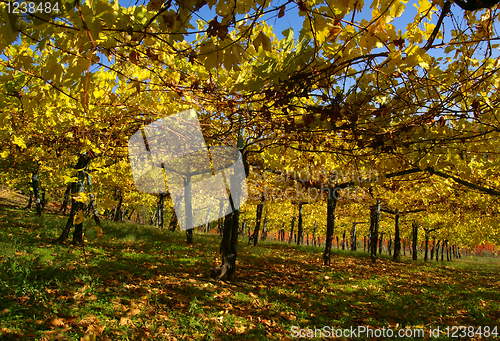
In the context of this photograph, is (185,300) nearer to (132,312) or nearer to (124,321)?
(132,312)

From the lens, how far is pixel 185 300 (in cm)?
473

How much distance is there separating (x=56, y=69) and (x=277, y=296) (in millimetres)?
5785

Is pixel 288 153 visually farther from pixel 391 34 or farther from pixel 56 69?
pixel 56 69

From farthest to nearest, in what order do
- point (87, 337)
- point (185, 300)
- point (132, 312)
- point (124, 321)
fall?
point (185, 300) < point (132, 312) < point (124, 321) < point (87, 337)

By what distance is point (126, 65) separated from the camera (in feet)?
8.30

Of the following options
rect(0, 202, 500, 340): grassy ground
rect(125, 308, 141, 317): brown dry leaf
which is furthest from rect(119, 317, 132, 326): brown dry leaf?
rect(125, 308, 141, 317): brown dry leaf

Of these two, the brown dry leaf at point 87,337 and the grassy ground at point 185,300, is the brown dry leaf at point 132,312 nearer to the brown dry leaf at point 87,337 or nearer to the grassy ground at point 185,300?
the grassy ground at point 185,300

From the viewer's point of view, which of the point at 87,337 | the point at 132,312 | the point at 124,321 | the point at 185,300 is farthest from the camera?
the point at 185,300

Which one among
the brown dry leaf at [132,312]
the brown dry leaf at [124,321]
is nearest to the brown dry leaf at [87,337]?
the brown dry leaf at [124,321]

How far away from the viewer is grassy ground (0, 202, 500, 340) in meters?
3.55

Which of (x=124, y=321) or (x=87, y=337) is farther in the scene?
(x=124, y=321)

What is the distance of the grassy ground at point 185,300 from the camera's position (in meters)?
3.55

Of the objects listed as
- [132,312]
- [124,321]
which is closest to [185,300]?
[132,312]

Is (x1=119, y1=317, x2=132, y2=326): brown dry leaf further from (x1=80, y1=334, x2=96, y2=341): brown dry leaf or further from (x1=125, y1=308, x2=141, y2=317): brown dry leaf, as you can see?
(x1=80, y1=334, x2=96, y2=341): brown dry leaf
